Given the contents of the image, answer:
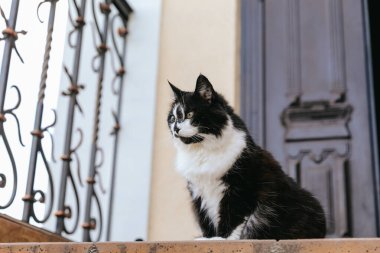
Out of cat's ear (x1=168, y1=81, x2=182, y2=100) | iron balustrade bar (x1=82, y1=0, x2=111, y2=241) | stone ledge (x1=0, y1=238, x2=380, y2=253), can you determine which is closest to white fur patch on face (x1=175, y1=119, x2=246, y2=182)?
cat's ear (x1=168, y1=81, x2=182, y2=100)

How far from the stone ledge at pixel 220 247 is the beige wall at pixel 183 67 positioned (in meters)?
1.29

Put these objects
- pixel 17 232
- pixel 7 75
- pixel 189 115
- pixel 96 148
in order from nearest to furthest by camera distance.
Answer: pixel 189 115
pixel 17 232
pixel 7 75
pixel 96 148

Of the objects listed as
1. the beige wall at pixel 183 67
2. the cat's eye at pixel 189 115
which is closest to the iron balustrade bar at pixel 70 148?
the beige wall at pixel 183 67

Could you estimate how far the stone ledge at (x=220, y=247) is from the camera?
1.16 meters

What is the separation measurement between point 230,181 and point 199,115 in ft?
0.72

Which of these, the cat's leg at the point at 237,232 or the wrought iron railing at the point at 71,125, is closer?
the cat's leg at the point at 237,232

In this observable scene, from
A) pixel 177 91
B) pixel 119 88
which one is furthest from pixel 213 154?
pixel 119 88

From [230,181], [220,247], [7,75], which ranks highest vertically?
[7,75]

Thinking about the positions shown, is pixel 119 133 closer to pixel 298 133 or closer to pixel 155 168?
pixel 155 168

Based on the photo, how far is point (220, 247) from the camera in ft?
4.01

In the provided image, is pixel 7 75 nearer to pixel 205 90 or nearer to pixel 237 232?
pixel 205 90

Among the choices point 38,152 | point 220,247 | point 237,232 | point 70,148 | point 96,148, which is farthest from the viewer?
point 96,148

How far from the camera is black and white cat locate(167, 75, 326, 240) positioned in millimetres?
1641

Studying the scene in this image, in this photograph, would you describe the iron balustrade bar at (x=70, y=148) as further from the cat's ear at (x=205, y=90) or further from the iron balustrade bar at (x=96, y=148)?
the cat's ear at (x=205, y=90)
